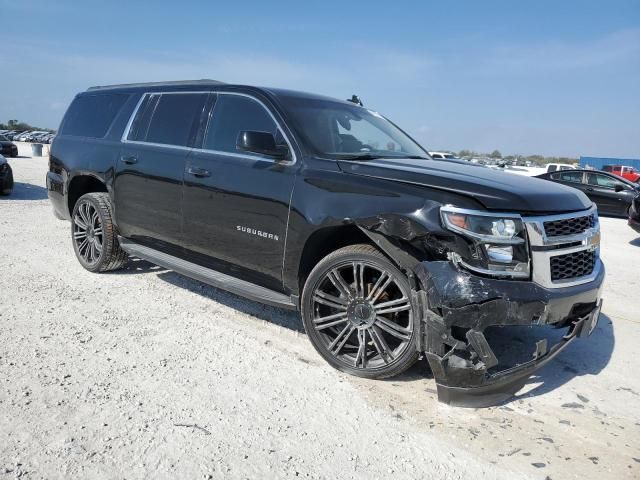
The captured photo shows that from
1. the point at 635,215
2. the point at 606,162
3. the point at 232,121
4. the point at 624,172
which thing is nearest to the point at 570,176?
the point at 635,215

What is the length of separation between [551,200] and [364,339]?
1447 millimetres

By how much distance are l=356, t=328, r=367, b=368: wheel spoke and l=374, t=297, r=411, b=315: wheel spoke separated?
7.4 inches

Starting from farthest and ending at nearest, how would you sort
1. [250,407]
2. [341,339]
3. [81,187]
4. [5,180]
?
1. [5,180]
2. [81,187]
3. [341,339]
4. [250,407]

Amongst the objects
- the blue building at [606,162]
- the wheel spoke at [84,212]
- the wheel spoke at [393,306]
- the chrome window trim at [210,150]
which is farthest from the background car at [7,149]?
the blue building at [606,162]

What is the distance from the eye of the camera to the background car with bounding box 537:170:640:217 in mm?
13531

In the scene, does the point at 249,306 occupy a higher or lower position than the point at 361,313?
lower

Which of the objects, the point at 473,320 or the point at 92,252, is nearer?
the point at 473,320

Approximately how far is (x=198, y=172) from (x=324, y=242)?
134 cm

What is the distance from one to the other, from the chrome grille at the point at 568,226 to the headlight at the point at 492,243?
0.22 m

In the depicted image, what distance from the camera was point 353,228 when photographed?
3.35 m

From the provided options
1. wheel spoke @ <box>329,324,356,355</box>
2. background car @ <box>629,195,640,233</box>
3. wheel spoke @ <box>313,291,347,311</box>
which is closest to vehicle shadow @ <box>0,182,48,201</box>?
wheel spoke @ <box>313,291,347,311</box>

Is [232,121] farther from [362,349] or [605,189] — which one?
[605,189]

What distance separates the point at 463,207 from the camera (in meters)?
2.82

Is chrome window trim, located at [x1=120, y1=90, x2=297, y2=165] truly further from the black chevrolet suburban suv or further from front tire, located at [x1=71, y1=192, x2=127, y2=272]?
front tire, located at [x1=71, y1=192, x2=127, y2=272]
